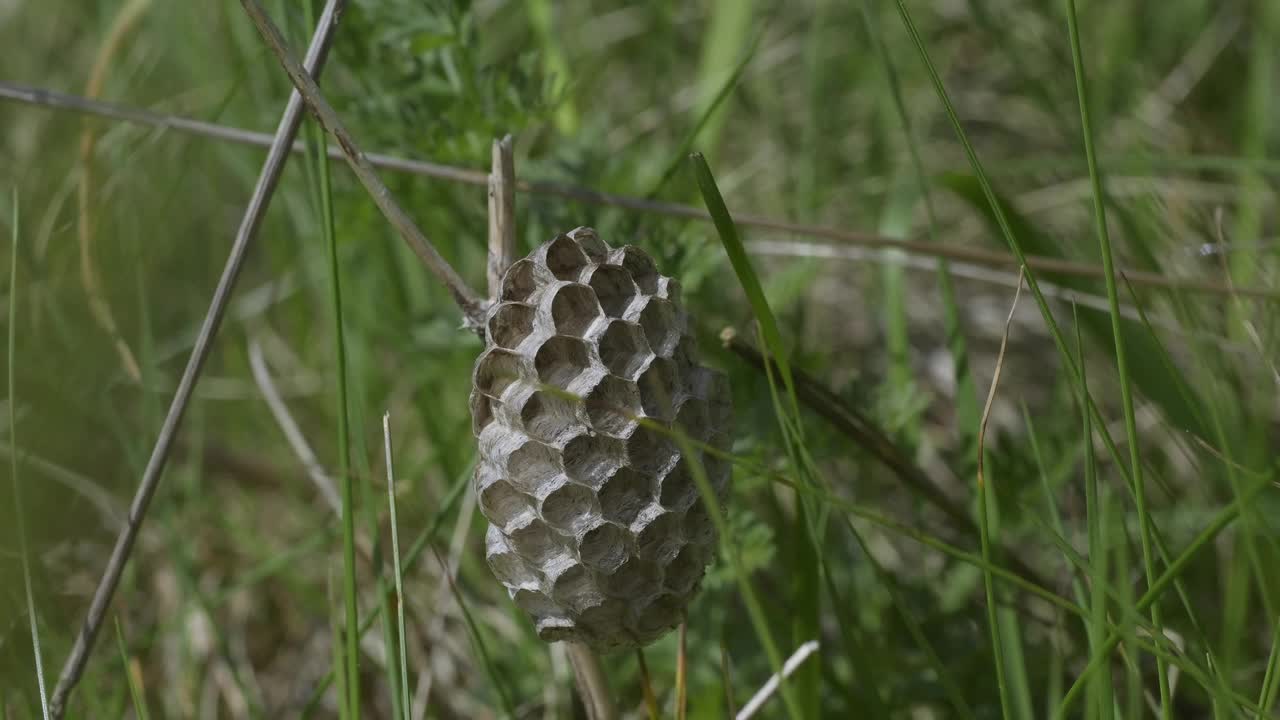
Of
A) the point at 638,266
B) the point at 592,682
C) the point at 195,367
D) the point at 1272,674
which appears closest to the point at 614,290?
the point at 638,266

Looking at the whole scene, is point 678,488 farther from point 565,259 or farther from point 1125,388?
point 1125,388

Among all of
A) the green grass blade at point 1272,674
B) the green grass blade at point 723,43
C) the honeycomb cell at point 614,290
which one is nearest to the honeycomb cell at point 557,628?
the honeycomb cell at point 614,290

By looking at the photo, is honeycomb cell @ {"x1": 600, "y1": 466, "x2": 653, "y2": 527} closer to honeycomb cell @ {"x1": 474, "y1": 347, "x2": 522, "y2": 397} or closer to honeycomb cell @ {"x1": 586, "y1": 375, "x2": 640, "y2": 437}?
honeycomb cell @ {"x1": 586, "y1": 375, "x2": 640, "y2": 437}

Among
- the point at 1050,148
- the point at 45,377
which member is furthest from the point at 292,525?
the point at 1050,148

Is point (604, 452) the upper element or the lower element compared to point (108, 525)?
upper

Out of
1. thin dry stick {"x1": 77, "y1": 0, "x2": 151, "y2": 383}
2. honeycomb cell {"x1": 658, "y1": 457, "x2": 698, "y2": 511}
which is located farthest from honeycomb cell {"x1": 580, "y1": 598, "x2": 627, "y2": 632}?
thin dry stick {"x1": 77, "y1": 0, "x2": 151, "y2": 383}

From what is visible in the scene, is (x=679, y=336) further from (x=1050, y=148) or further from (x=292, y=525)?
(x=1050, y=148)
